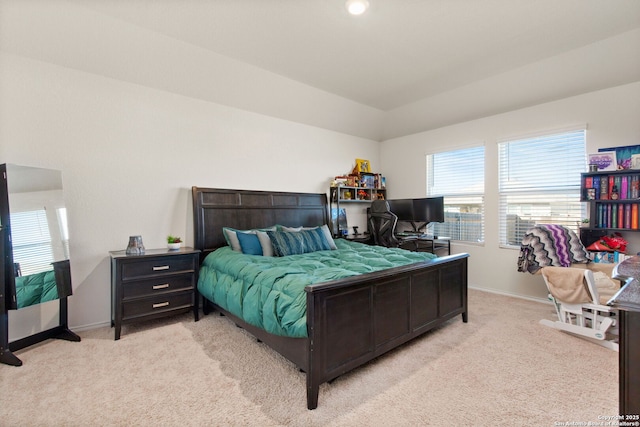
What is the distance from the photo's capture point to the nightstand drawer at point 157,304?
2.90 m

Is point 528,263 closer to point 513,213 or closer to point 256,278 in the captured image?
point 513,213

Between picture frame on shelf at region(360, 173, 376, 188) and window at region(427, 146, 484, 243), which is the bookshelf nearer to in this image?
window at region(427, 146, 484, 243)

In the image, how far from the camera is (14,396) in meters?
1.96

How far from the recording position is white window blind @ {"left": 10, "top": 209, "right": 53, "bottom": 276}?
2477 mm

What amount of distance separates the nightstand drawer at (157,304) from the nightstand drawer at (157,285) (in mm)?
58

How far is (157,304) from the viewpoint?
3064mm

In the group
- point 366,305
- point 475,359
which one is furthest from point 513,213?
point 366,305

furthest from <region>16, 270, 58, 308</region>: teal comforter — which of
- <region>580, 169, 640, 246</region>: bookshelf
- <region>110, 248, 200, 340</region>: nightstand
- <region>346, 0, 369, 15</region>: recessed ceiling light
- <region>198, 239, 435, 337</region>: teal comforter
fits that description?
<region>580, 169, 640, 246</region>: bookshelf

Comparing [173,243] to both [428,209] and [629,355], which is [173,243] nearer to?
[629,355]

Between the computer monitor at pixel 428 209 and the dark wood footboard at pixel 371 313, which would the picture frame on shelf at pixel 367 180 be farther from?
the dark wood footboard at pixel 371 313

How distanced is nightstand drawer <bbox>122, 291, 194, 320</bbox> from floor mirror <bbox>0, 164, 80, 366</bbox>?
0.49 meters

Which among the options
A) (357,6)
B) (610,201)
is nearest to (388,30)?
(357,6)

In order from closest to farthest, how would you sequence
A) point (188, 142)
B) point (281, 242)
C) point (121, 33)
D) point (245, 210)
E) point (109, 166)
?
point (121, 33) < point (109, 166) < point (281, 242) < point (188, 142) < point (245, 210)

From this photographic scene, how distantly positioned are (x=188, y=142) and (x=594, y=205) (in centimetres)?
496
